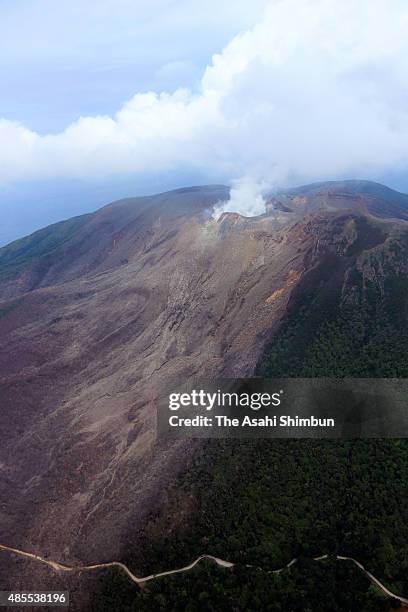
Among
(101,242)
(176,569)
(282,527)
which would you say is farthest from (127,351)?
(101,242)

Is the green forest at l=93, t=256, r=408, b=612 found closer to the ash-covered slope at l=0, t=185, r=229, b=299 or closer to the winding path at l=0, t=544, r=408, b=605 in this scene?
the winding path at l=0, t=544, r=408, b=605

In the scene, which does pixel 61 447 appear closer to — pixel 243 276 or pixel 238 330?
pixel 238 330

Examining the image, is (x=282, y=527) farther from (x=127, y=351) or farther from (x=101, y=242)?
(x=101, y=242)

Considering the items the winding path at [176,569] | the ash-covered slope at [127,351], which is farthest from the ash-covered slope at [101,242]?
the winding path at [176,569]

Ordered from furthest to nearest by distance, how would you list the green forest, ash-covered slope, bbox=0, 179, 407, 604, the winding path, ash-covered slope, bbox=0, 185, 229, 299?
ash-covered slope, bbox=0, 185, 229, 299, ash-covered slope, bbox=0, 179, 407, 604, the green forest, the winding path

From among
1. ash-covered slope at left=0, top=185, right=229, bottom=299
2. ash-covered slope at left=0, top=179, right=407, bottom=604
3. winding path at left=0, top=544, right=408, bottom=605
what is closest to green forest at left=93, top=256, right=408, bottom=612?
winding path at left=0, top=544, right=408, bottom=605

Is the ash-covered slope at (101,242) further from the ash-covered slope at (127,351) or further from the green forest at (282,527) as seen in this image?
the green forest at (282,527)

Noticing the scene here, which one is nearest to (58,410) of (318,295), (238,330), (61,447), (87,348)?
(61,447)

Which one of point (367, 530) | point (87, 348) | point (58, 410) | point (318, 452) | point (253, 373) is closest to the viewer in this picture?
point (367, 530)
